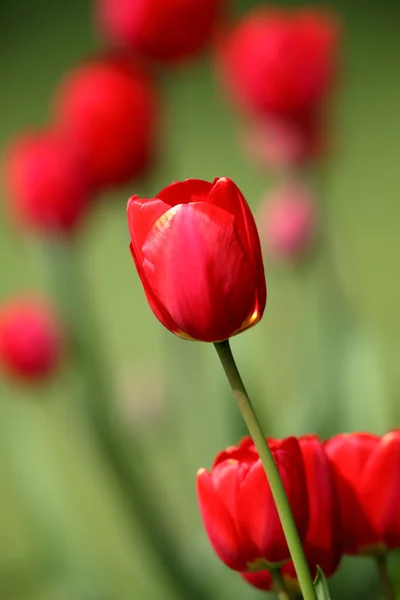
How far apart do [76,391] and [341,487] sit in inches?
13.2

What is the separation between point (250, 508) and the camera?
181mm

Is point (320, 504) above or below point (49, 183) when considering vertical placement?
below

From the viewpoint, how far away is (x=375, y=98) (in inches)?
74.9

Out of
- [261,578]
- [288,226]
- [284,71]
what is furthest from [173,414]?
[261,578]

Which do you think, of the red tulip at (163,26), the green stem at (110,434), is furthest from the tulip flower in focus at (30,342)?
the red tulip at (163,26)

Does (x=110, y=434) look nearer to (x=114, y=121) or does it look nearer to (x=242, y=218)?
(x=114, y=121)

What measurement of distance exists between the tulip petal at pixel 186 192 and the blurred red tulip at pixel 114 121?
294 millimetres

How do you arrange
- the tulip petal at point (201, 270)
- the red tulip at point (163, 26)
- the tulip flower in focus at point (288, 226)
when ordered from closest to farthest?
the tulip petal at point (201, 270) < the red tulip at point (163, 26) < the tulip flower in focus at point (288, 226)

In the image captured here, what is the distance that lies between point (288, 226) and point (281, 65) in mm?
166

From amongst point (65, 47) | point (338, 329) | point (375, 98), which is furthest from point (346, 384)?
point (65, 47)

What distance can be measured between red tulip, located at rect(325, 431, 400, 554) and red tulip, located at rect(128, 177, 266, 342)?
39 millimetres

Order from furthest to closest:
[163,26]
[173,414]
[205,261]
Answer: [173,414] < [163,26] < [205,261]

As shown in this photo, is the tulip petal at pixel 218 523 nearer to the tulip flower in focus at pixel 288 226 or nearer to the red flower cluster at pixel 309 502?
the red flower cluster at pixel 309 502

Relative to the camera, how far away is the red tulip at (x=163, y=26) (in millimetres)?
462
